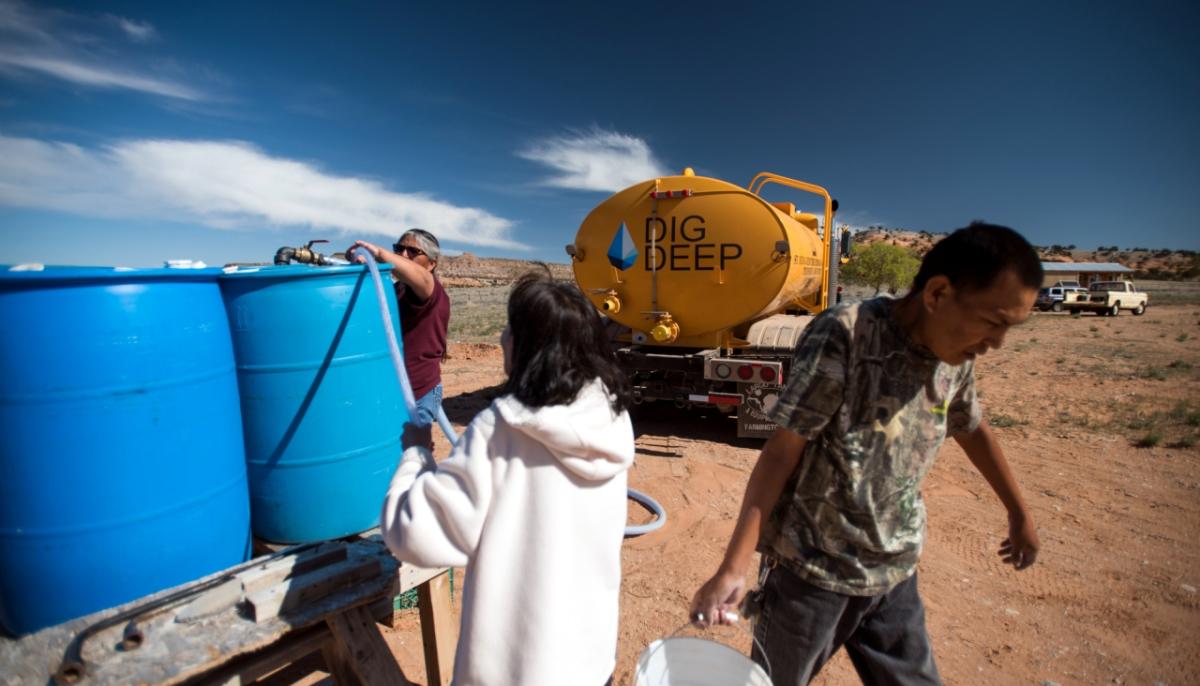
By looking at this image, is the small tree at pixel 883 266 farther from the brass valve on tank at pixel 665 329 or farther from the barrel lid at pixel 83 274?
the barrel lid at pixel 83 274

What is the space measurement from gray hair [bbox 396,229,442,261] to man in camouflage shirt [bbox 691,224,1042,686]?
209 centimetres

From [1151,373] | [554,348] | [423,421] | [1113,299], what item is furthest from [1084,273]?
[554,348]

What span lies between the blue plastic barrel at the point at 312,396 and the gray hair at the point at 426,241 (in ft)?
2.32

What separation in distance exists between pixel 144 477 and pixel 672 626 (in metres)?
2.56

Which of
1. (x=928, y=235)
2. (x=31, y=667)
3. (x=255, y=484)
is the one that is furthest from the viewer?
(x=928, y=235)

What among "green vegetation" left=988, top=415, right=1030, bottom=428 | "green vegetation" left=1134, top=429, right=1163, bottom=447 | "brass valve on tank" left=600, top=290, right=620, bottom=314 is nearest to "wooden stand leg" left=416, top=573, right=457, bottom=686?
"brass valve on tank" left=600, top=290, right=620, bottom=314

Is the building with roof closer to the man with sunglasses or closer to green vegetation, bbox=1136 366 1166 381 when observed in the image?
green vegetation, bbox=1136 366 1166 381

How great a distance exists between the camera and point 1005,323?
1337mm

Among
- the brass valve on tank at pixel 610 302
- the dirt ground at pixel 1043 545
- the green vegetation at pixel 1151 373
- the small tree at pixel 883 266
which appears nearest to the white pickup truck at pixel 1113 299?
the small tree at pixel 883 266

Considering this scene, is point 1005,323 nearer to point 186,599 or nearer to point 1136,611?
point 186,599

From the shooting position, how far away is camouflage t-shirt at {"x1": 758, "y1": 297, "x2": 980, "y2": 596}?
1473mm

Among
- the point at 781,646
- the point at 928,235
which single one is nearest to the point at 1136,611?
the point at 781,646

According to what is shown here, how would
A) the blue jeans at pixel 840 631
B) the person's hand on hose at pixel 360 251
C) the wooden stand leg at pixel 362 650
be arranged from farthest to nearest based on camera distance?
the person's hand on hose at pixel 360 251 < the wooden stand leg at pixel 362 650 < the blue jeans at pixel 840 631

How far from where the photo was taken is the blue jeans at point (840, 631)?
62.2 inches
